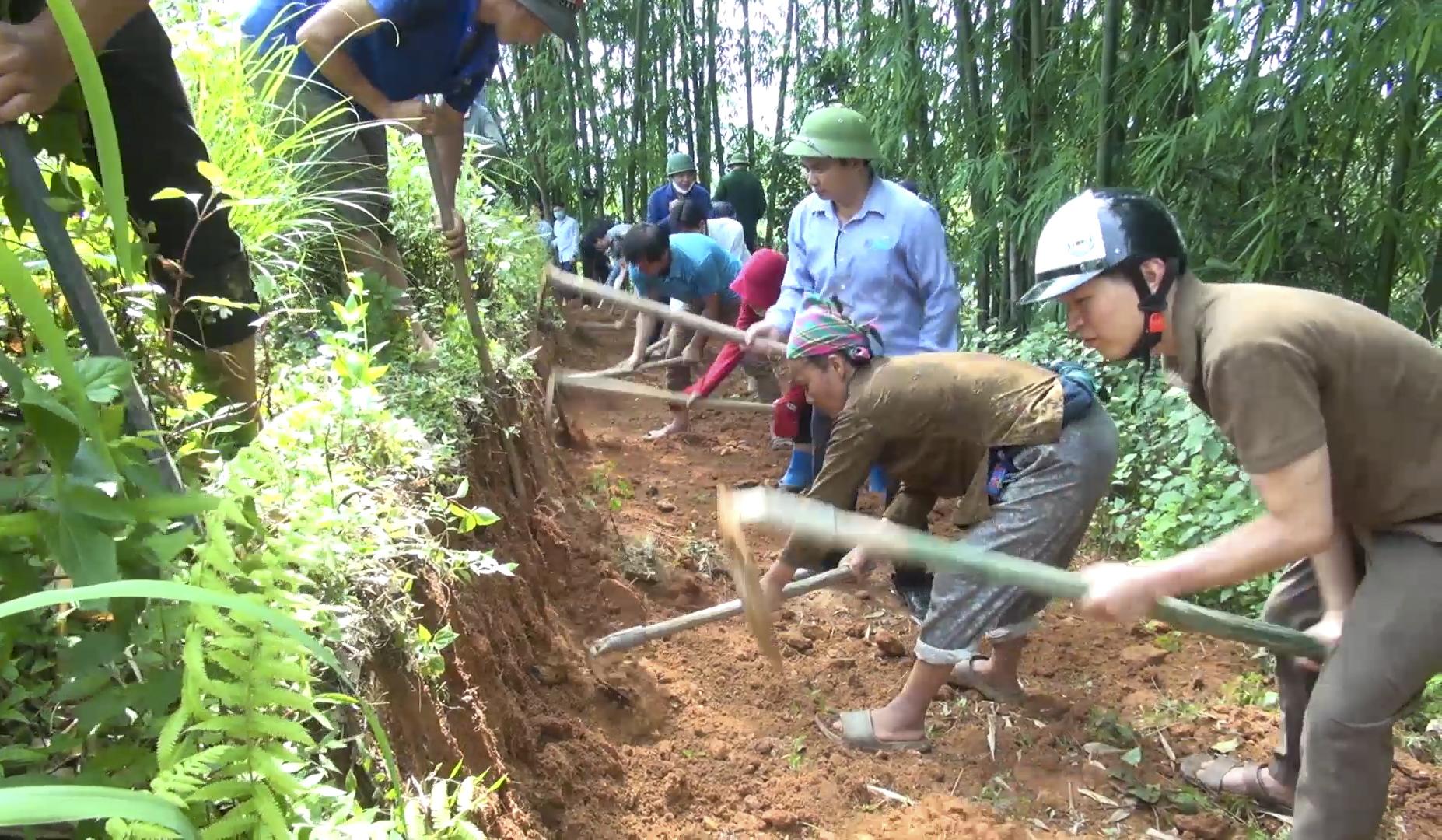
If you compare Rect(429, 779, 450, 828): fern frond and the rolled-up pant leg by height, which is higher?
Rect(429, 779, 450, 828): fern frond

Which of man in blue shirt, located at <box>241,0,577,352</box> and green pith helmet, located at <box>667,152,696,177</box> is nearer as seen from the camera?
man in blue shirt, located at <box>241,0,577,352</box>

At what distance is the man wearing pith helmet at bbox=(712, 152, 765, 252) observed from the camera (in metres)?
8.91

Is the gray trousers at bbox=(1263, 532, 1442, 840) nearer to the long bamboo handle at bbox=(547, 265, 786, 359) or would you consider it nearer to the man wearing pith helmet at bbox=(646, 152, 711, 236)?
the long bamboo handle at bbox=(547, 265, 786, 359)

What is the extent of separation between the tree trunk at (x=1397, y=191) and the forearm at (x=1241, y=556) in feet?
7.05

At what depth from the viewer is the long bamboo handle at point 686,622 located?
2.96 m

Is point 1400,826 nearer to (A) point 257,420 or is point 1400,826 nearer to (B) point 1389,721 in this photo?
(B) point 1389,721

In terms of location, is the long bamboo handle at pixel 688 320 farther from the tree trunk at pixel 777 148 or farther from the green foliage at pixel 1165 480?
the tree trunk at pixel 777 148

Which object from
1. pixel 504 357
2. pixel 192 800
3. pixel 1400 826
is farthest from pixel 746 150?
pixel 192 800

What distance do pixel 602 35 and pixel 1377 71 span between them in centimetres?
810

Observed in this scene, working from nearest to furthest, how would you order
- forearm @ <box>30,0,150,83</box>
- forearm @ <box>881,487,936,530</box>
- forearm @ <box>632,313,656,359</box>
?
forearm @ <box>30,0,150,83</box> < forearm @ <box>881,487,936,530</box> < forearm @ <box>632,313,656,359</box>

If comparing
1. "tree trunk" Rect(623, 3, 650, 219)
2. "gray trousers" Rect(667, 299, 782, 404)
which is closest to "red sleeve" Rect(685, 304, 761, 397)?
"gray trousers" Rect(667, 299, 782, 404)

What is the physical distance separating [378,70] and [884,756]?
9.09 feet

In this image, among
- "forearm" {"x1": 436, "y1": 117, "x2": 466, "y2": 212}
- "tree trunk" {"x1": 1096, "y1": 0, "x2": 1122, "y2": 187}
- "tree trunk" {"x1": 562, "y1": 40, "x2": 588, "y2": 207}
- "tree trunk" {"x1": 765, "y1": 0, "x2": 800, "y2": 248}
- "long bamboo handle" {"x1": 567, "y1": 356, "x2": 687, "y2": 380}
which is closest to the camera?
"forearm" {"x1": 436, "y1": 117, "x2": 466, "y2": 212}

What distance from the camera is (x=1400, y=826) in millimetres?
2508
